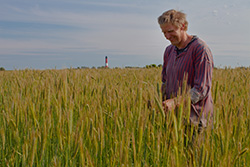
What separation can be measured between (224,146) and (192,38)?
1185 mm

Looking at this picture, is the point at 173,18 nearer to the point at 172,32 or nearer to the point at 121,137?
the point at 172,32

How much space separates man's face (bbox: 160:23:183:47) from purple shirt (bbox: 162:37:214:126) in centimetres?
10

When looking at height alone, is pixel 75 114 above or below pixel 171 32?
below

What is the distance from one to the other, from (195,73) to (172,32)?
33cm

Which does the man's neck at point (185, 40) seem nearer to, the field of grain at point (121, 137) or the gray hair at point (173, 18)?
the gray hair at point (173, 18)

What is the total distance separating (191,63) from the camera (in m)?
1.89

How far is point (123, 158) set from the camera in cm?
85

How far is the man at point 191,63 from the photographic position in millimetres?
1757

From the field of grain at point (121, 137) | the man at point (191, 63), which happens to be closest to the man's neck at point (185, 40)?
the man at point (191, 63)

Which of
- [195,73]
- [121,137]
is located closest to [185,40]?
[195,73]

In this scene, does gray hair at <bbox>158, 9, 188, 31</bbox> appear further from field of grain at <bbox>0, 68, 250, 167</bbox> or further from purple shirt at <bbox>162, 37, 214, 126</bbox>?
field of grain at <bbox>0, 68, 250, 167</bbox>

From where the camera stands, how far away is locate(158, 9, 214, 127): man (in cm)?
176

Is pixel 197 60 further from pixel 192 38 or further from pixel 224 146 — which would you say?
pixel 224 146

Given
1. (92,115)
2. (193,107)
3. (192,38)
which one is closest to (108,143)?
(92,115)
